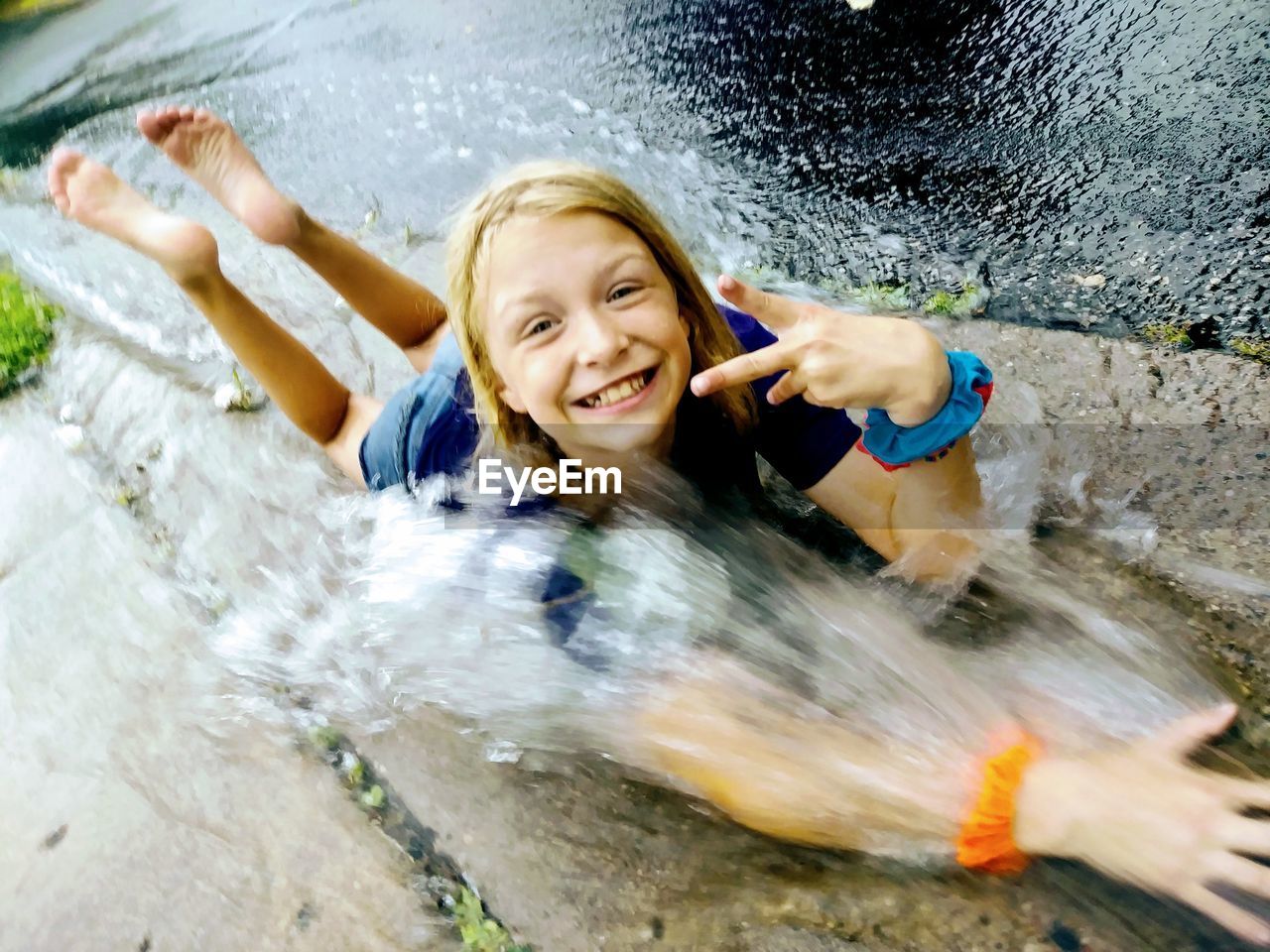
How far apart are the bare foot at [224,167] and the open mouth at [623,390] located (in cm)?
120

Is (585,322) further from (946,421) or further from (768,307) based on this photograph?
(946,421)

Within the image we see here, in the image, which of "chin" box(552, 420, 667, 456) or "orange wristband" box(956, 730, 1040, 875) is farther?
"chin" box(552, 420, 667, 456)

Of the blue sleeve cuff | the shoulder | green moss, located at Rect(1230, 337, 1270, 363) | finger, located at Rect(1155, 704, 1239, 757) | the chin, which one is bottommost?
finger, located at Rect(1155, 704, 1239, 757)

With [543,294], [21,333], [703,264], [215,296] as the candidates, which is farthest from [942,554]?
[21,333]

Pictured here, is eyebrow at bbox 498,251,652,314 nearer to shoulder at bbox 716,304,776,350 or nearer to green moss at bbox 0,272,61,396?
shoulder at bbox 716,304,776,350

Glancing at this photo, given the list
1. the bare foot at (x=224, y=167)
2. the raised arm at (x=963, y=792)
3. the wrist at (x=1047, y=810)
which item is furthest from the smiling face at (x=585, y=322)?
the bare foot at (x=224, y=167)

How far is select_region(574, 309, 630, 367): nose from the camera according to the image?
5.01 feet

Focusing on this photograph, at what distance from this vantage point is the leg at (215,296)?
216 centimetres

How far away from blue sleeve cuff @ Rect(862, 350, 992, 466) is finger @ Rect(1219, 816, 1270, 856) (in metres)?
0.72

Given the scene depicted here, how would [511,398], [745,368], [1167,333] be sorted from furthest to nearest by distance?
[1167,333], [511,398], [745,368]

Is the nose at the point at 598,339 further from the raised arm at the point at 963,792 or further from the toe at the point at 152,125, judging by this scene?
the toe at the point at 152,125

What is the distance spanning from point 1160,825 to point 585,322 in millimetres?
1163

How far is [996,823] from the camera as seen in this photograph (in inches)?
54.7

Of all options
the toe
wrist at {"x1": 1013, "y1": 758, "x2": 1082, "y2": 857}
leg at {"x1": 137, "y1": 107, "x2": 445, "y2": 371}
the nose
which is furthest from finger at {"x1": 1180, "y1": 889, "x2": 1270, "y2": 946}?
the toe
